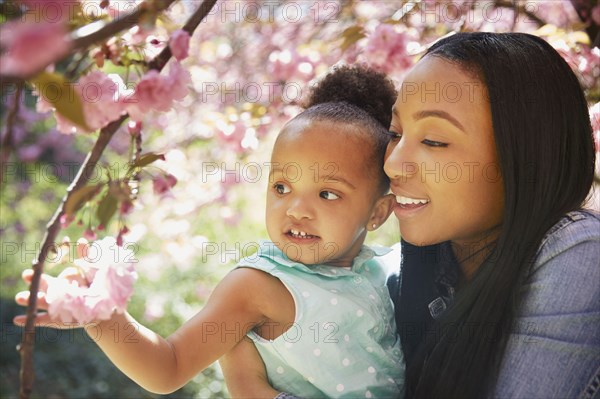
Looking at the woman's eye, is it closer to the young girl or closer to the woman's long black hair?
the woman's long black hair

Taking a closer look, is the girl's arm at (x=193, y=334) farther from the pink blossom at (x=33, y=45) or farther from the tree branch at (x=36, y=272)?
the pink blossom at (x=33, y=45)

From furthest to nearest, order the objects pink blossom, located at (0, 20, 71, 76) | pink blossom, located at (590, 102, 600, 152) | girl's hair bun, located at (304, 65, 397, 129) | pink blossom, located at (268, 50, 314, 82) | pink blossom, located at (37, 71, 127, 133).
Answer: pink blossom, located at (268, 50, 314, 82) < pink blossom, located at (590, 102, 600, 152) < girl's hair bun, located at (304, 65, 397, 129) < pink blossom, located at (37, 71, 127, 133) < pink blossom, located at (0, 20, 71, 76)

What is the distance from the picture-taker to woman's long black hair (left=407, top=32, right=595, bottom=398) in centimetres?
142

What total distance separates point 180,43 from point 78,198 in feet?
1.40

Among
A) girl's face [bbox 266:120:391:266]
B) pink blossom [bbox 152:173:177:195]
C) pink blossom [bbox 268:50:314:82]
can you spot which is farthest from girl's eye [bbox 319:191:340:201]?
pink blossom [bbox 268:50:314:82]

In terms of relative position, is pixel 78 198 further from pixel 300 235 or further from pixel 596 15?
pixel 596 15

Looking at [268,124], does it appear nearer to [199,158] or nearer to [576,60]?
[576,60]

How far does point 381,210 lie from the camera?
71.6 inches

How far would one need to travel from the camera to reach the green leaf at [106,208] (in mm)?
1250

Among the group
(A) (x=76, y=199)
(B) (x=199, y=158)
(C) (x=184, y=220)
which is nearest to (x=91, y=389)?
(C) (x=184, y=220)

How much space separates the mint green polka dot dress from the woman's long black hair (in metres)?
0.09

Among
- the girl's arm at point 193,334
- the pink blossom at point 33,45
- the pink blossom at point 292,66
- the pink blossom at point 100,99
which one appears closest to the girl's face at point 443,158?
the girl's arm at point 193,334

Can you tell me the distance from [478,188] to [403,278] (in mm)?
356

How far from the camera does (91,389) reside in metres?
3.97
